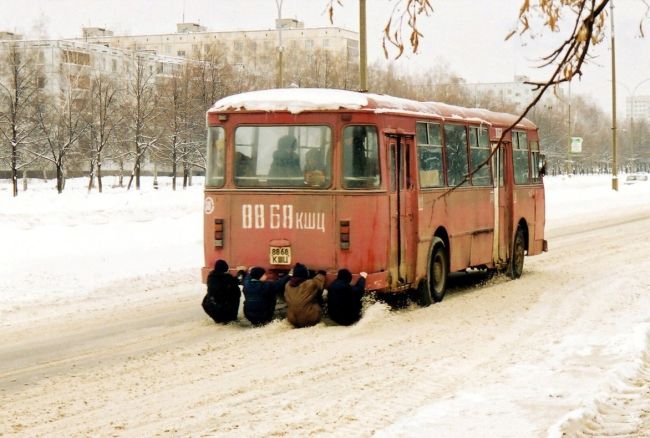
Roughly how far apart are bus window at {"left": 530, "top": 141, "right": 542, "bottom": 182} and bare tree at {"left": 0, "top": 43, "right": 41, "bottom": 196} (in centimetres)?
4358

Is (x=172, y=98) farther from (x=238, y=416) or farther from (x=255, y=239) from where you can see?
(x=238, y=416)

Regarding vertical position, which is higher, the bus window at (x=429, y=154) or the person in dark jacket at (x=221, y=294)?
the bus window at (x=429, y=154)

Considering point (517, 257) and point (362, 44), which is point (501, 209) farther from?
point (362, 44)

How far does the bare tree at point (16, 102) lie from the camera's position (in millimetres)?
62938

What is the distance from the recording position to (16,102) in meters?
61.7

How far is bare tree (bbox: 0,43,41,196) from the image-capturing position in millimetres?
62938

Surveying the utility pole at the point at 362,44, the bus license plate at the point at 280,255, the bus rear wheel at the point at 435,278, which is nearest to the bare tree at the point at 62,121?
the utility pole at the point at 362,44

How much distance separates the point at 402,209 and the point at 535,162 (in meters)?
6.96

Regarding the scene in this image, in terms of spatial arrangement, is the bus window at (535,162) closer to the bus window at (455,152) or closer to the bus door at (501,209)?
the bus door at (501,209)

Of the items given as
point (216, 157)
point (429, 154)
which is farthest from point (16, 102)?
point (216, 157)

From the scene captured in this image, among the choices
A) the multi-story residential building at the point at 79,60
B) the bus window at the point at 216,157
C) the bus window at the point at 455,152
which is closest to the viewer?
the bus window at the point at 216,157

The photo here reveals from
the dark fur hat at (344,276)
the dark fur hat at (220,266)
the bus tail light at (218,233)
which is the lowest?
the dark fur hat at (344,276)

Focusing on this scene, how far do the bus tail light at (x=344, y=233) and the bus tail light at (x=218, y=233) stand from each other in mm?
1568

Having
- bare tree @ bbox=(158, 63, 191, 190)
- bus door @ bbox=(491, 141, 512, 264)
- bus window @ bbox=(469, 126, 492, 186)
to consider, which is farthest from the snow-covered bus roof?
bare tree @ bbox=(158, 63, 191, 190)
